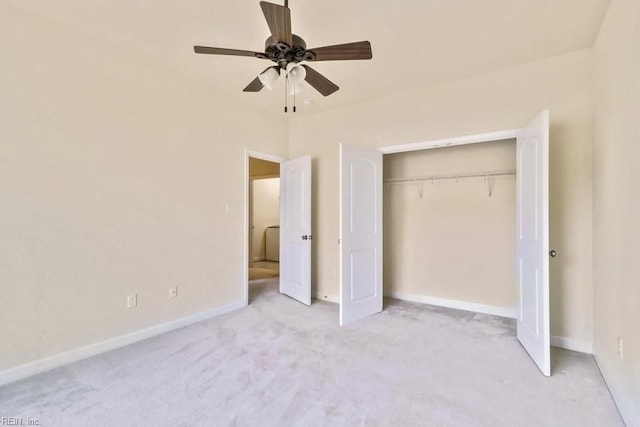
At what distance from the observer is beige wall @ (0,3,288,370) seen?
226cm

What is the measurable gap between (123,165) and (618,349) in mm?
4020

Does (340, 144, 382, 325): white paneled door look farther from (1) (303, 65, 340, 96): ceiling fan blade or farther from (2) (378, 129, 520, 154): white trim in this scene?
(1) (303, 65, 340, 96): ceiling fan blade

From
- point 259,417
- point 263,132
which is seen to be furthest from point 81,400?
point 263,132

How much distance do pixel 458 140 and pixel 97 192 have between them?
142 inches

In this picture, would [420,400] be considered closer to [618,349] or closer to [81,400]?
[618,349]

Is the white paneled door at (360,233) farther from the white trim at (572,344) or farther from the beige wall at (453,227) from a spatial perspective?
the white trim at (572,344)

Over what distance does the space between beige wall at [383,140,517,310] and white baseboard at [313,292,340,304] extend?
74 centimetres

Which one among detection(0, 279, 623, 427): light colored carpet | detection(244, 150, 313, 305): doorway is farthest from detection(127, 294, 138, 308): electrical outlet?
detection(244, 150, 313, 305): doorway

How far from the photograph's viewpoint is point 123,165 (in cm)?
285

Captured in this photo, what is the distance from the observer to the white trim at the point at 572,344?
2708 millimetres

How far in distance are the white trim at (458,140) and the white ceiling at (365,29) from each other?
646mm

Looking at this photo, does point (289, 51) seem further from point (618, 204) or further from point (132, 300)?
point (132, 300)

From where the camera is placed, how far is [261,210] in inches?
317

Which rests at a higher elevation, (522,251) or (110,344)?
(522,251)
